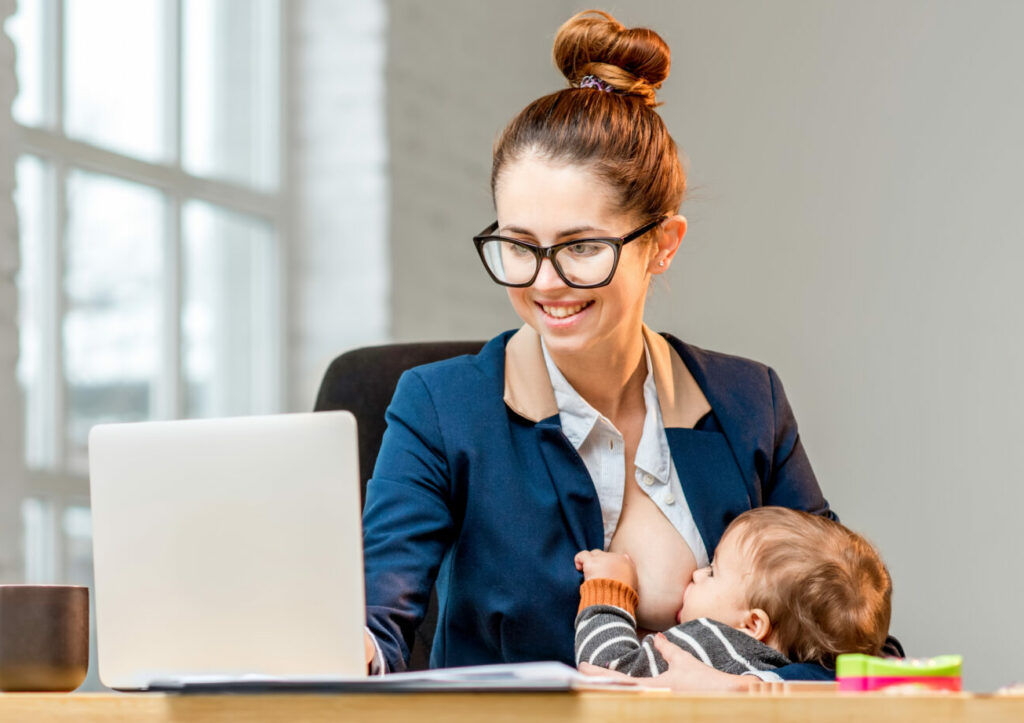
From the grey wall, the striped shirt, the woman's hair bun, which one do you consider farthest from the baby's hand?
the grey wall

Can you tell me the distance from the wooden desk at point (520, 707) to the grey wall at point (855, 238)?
8.66 ft

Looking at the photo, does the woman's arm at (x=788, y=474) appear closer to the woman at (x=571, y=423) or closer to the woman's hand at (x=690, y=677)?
the woman at (x=571, y=423)

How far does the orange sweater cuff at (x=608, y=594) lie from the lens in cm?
149

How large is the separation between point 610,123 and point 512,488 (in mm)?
473

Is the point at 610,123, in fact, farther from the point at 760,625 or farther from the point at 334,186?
the point at 334,186

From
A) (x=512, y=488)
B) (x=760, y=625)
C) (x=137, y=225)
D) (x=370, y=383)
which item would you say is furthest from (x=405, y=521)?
(x=137, y=225)

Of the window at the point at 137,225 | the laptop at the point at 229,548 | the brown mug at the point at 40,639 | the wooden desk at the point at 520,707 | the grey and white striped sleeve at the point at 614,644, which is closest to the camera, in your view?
the wooden desk at the point at 520,707

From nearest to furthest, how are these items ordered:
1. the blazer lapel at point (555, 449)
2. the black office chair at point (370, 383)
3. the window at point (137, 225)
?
the blazer lapel at point (555, 449)
the black office chair at point (370, 383)
the window at point (137, 225)

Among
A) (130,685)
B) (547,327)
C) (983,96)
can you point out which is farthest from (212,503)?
(983,96)

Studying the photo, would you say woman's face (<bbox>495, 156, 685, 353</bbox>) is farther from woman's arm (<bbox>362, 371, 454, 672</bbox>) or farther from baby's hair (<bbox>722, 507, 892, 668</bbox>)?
baby's hair (<bbox>722, 507, 892, 668</bbox>)

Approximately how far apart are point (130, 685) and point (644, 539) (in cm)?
76

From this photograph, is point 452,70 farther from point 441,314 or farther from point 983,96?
point 983,96

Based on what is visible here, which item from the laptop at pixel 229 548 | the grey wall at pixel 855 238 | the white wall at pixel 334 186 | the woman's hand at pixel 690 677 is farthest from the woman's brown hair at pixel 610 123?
the white wall at pixel 334 186

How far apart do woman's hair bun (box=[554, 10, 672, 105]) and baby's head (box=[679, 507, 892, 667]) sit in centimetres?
61
